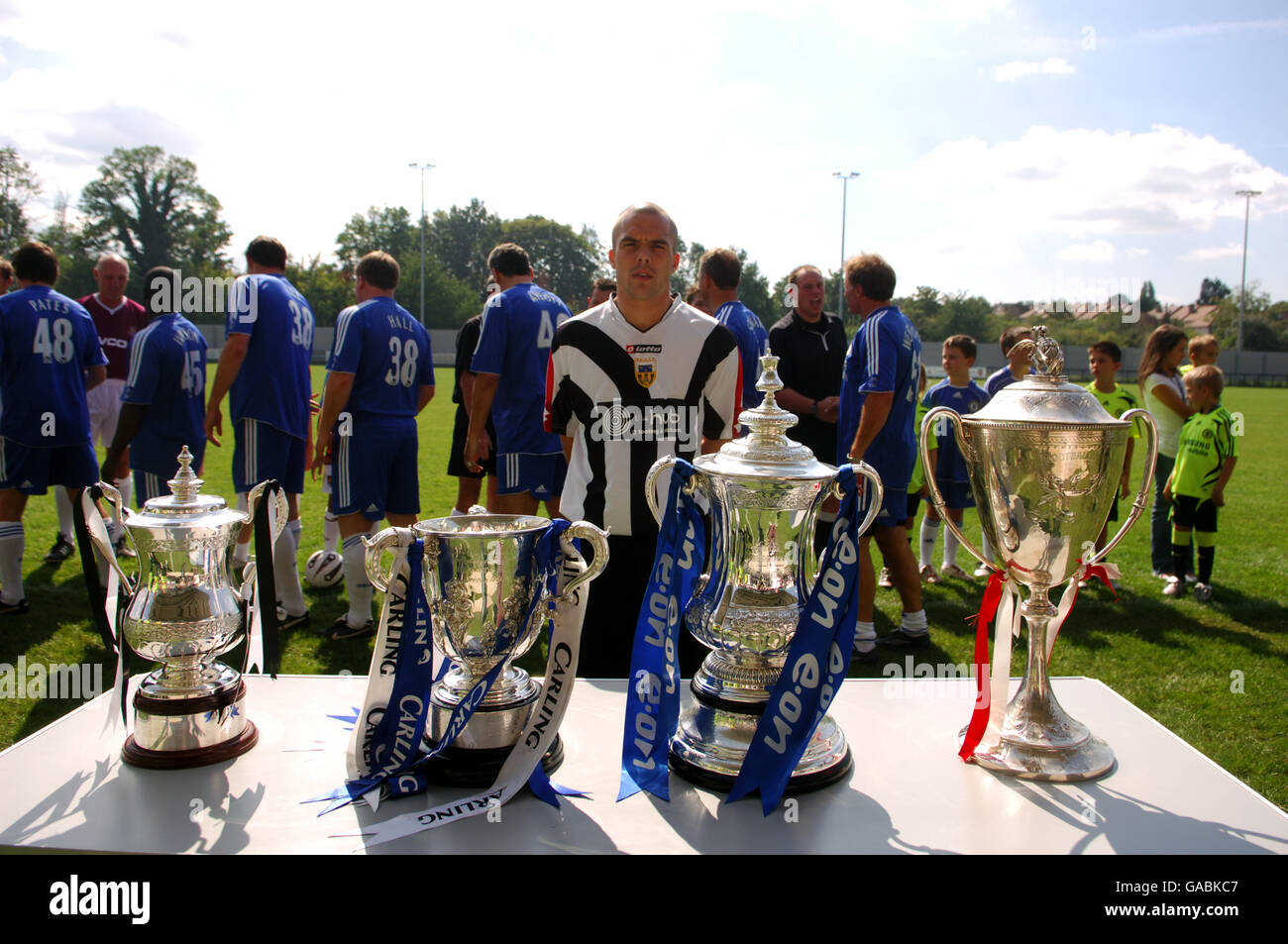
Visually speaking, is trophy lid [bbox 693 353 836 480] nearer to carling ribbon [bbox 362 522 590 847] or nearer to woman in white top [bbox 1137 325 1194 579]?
carling ribbon [bbox 362 522 590 847]

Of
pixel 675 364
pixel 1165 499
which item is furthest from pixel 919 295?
pixel 675 364

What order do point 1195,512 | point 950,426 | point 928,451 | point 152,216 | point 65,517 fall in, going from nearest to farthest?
point 928,451, point 950,426, point 1195,512, point 65,517, point 152,216

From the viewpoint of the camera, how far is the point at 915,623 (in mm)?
5133

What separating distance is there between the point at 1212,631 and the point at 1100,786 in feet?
15.9

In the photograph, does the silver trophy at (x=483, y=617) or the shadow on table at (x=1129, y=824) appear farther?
the silver trophy at (x=483, y=617)

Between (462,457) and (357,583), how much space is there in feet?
5.78

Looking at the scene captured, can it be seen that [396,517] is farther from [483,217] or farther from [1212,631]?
[483,217]

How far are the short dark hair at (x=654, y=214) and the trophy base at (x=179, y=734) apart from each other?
1.73 meters

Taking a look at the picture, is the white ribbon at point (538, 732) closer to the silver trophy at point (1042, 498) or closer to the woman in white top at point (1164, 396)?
the silver trophy at point (1042, 498)

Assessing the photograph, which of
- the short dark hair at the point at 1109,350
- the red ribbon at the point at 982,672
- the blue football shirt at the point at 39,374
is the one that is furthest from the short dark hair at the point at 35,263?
the short dark hair at the point at 1109,350

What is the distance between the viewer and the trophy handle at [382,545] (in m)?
1.66

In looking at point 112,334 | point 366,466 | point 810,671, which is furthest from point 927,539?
point 112,334

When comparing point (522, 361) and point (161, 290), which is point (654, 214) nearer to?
point (522, 361)

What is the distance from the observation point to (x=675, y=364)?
110 inches
